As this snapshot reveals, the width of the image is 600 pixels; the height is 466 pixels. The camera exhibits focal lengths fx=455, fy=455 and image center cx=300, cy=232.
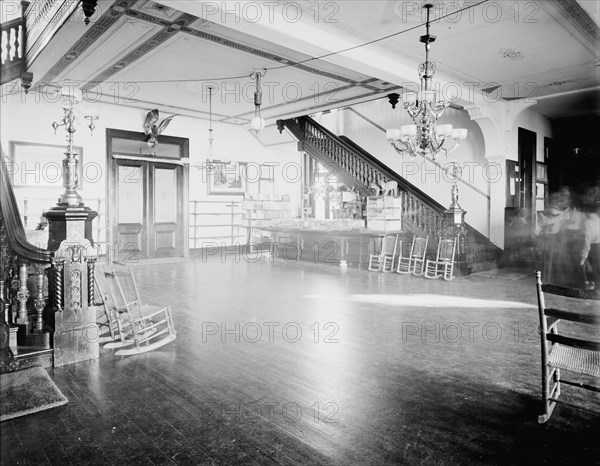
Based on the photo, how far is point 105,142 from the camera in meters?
10.4

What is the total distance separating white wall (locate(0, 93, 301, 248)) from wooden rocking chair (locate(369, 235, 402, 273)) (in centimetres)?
487

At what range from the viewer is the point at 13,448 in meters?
2.54

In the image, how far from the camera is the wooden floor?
8.32 feet

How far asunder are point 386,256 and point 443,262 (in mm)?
1309

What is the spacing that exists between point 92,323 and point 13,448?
67.0 inches

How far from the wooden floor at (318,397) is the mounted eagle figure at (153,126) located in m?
6.30

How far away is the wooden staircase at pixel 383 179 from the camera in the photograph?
953cm

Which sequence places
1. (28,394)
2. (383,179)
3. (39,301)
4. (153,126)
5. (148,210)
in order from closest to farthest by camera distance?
(28,394) → (39,301) → (153,126) → (383,179) → (148,210)

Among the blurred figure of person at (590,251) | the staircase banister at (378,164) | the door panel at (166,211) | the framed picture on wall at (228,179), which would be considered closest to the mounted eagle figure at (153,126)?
the door panel at (166,211)

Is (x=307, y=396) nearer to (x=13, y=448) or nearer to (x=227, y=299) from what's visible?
(x=13, y=448)

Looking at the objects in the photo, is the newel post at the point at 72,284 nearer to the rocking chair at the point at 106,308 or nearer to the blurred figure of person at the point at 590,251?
the rocking chair at the point at 106,308

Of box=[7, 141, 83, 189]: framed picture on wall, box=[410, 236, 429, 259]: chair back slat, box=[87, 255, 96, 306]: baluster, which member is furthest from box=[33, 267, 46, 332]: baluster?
box=[410, 236, 429, 259]: chair back slat

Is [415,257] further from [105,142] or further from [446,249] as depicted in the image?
[105,142]

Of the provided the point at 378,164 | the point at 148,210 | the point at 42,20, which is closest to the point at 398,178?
the point at 378,164
